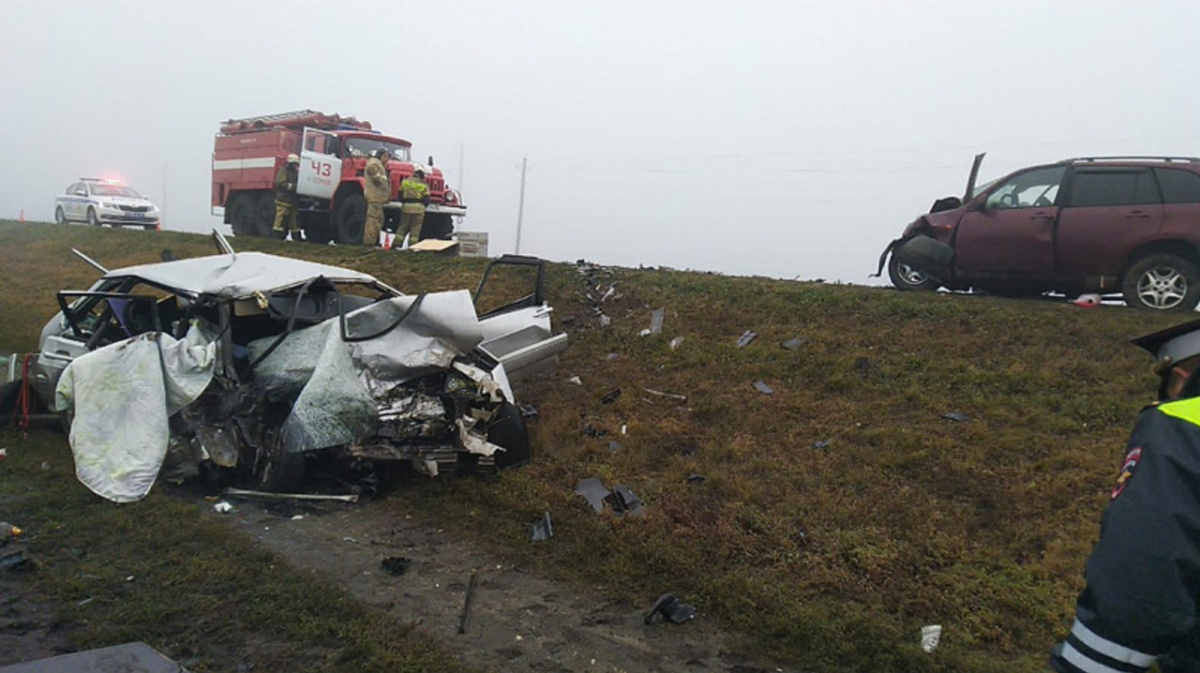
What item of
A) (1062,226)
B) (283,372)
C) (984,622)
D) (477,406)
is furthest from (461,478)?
(1062,226)

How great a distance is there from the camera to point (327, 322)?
207 inches

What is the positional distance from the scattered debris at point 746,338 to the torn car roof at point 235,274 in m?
3.55

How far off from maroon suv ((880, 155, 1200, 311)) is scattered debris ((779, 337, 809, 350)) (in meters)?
2.27

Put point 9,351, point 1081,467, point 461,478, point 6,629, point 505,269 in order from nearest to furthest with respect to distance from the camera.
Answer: point 6,629 → point 1081,467 → point 461,478 → point 9,351 → point 505,269

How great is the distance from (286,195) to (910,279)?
11.0m

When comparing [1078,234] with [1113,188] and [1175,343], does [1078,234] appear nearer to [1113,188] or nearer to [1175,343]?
[1113,188]

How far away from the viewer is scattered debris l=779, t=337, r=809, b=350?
7074 millimetres

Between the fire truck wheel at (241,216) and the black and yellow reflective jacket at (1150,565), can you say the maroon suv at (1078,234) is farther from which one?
the fire truck wheel at (241,216)

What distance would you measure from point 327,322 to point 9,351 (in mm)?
5956

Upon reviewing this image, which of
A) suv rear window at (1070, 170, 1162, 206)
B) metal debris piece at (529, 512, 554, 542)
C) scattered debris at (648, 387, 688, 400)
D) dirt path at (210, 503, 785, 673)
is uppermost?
suv rear window at (1070, 170, 1162, 206)

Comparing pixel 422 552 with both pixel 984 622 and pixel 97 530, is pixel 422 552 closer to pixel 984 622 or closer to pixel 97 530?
pixel 97 530

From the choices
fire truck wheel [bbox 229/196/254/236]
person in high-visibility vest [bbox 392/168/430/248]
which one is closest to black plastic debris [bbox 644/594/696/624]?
person in high-visibility vest [bbox 392/168/430/248]

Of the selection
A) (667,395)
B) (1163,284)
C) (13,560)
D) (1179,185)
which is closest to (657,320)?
(667,395)

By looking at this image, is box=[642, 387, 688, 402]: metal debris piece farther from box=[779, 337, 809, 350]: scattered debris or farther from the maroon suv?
the maroon suv
